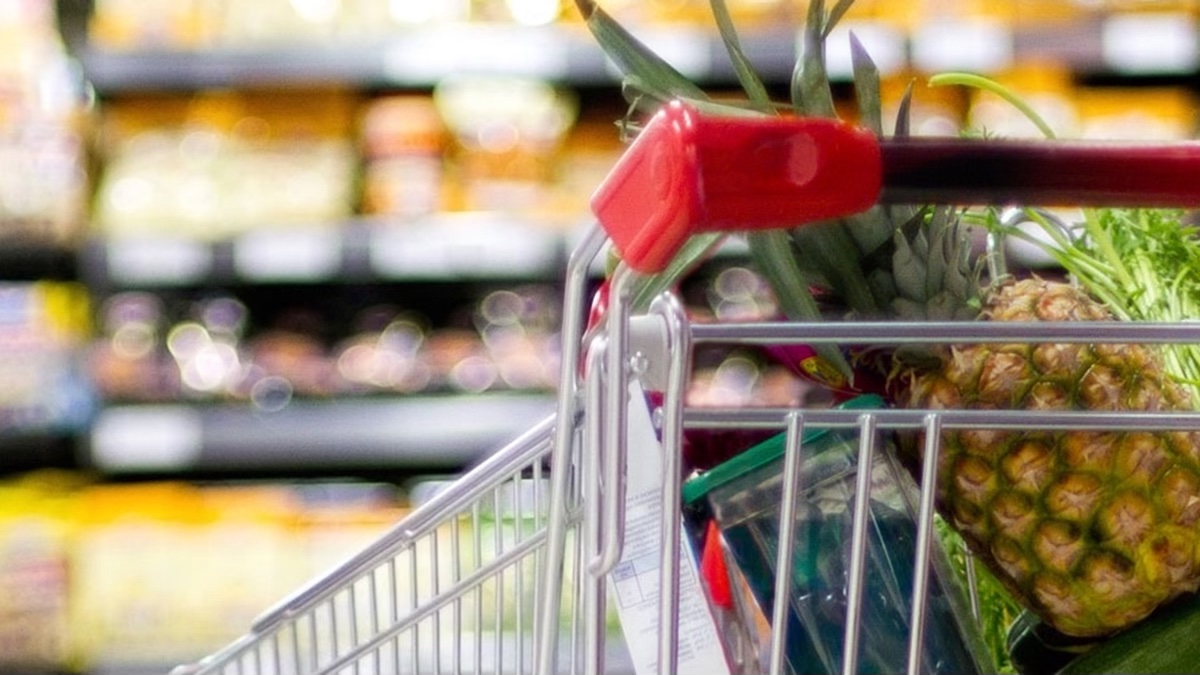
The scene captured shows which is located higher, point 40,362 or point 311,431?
point 40,362

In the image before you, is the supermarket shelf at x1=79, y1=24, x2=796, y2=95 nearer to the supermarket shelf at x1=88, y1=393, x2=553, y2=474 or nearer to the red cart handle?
the supermarket shelf at x1=88, y1=393, x2=553, y2=474

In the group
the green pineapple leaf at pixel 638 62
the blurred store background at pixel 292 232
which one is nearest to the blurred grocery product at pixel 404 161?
the blurred store background at pixel 292 232

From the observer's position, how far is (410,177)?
8.05 ft

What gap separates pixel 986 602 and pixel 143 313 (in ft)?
6.45

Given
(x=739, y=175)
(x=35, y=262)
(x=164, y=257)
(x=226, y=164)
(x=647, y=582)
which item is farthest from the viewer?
(x=35, y=262)

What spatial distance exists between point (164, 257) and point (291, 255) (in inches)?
8.1

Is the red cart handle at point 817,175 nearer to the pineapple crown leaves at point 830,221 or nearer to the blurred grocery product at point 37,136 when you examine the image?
the pineapple crown leaves at point 830,221

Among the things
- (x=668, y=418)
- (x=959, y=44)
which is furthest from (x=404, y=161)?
(x=668, y=418)

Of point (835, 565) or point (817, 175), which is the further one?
point (835, 565)

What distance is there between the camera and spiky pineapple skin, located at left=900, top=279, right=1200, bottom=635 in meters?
0.65

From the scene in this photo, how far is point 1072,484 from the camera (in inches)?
25.5

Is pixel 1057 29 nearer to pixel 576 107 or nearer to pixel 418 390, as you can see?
pixel 576 107

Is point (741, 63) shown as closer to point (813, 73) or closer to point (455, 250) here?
point (813, 73)

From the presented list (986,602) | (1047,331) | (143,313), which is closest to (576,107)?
(143,313)
